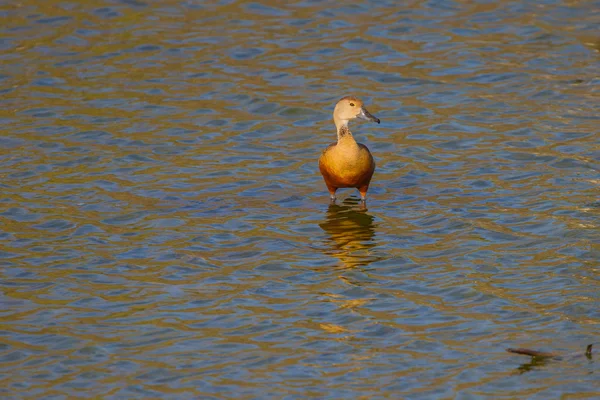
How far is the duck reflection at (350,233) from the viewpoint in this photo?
9878mm

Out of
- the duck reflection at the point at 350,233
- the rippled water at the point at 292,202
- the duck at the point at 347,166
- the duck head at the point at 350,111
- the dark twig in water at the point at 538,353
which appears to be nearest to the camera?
the dark twig in water at the point at 538,353

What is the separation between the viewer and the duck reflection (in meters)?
9.88

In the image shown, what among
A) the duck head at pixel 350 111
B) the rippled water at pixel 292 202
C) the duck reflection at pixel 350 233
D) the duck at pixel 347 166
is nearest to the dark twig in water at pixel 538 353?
the rippled water at pixel 292 202

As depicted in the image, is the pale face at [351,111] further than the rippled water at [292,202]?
Yes

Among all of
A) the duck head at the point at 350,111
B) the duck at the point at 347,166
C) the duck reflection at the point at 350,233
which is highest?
the duck head at the point at 350,111

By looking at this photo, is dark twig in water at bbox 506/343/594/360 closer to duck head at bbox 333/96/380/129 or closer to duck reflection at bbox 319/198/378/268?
duck reflection at bbox 319/198/378/268

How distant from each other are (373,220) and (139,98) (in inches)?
207

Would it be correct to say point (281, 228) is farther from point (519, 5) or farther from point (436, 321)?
point (519, 5)

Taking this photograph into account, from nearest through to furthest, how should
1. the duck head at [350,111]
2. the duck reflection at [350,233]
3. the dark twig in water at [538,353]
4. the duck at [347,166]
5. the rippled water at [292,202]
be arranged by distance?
the dark twig in water at [538,353] → the rippled water at [292,202] → the duck reflection at [350,233] → the duck at [347,166] → the duck head at [350,111]

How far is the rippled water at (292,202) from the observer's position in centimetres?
780

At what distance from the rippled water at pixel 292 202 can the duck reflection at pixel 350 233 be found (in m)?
0.04

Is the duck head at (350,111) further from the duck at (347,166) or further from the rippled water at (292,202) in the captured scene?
the rippled water at (292,202)

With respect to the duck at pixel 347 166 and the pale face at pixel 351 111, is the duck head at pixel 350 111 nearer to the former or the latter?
the pale face at pixel 351 111

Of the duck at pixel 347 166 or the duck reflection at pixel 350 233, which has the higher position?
the duck at pixel 347 166
